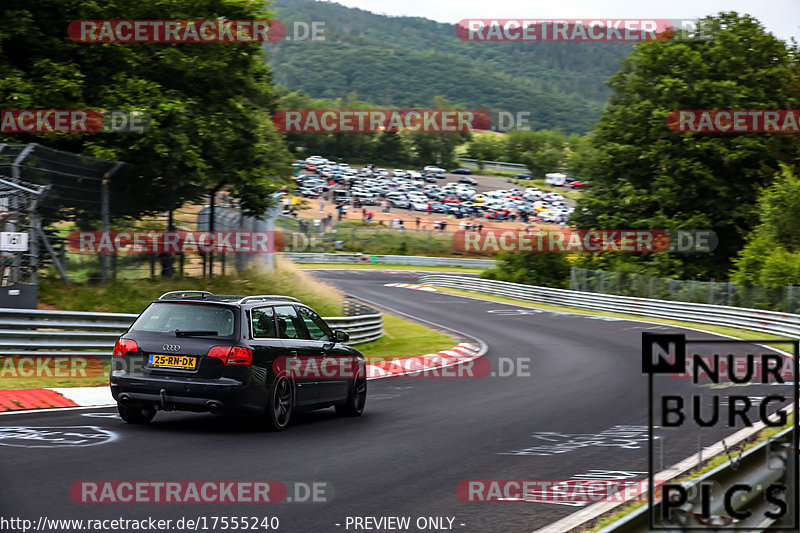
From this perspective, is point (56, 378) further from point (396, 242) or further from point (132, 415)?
point (396, 242)

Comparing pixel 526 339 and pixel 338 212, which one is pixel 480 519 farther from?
pixel 338 212

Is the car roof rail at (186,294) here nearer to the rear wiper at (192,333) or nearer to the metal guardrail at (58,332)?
the rear wiper at (192,333)

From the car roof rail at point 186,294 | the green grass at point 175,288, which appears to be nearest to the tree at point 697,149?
the green grass at point 175,288

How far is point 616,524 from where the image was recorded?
4.77 m

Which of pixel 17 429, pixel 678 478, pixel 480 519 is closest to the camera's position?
pixel 480 519

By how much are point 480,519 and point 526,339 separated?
2095cm

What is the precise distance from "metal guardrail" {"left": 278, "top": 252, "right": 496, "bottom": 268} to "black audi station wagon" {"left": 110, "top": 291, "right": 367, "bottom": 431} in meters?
57.5

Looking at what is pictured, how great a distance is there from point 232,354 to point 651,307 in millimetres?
30530

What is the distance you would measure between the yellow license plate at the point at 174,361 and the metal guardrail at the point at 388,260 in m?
58.0

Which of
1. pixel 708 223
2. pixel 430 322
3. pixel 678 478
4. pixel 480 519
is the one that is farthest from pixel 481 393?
pixel 708 223

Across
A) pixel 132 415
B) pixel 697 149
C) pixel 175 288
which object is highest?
pixel 697 149

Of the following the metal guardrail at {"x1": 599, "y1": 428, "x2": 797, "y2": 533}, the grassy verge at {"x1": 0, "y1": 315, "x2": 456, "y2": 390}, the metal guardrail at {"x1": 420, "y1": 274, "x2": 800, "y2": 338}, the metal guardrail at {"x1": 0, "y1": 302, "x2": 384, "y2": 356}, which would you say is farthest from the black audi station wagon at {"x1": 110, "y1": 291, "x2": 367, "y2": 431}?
the metal guardrail at {"x1": 420, "y1": 274, "x2": 800, "y2": 338}

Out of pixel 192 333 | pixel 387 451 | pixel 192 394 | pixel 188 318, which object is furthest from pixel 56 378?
pixel 387 451

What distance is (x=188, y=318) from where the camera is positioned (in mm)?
10344
